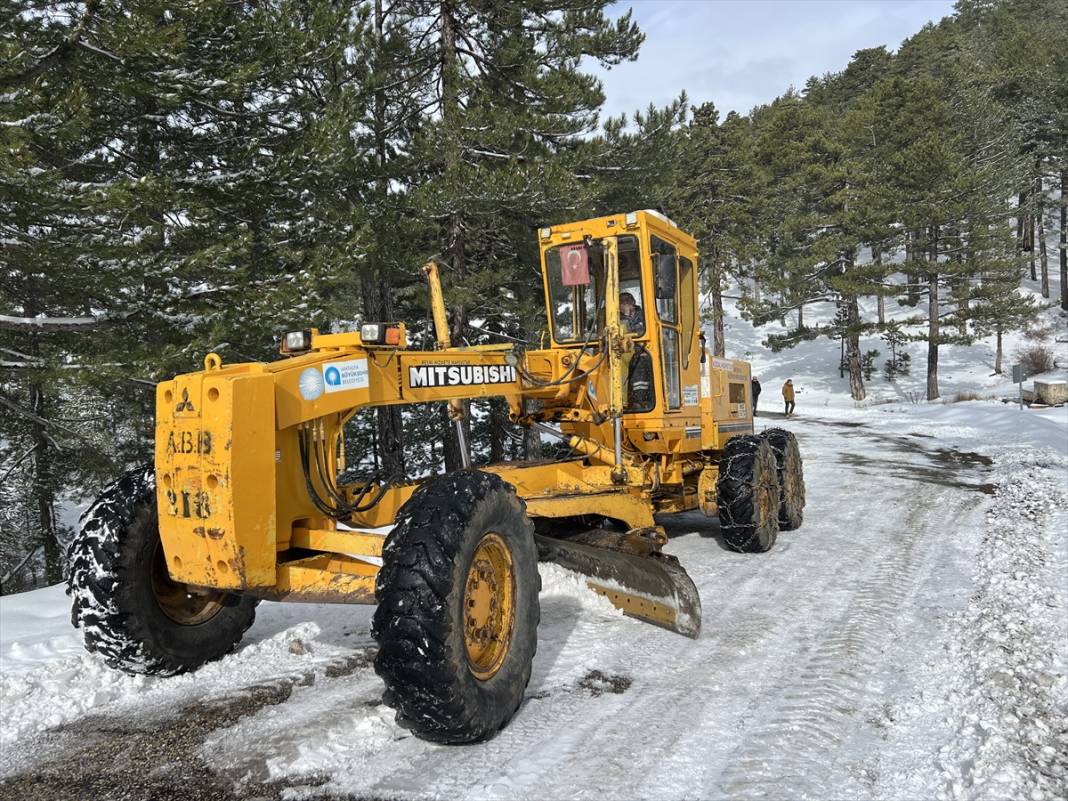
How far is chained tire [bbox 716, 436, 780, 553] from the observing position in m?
7.09

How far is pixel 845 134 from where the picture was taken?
3816 cm

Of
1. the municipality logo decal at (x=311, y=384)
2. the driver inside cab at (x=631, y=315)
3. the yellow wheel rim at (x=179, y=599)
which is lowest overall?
the yellow wheel rim at (x=179, y=599)

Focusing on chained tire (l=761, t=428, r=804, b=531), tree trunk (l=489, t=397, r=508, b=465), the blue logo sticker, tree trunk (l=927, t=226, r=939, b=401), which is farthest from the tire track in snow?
tree trunk (l=927, t=226, r=939, b=401)

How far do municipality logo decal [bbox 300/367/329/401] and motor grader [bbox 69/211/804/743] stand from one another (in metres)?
0.01

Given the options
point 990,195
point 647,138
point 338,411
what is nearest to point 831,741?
point 338,411

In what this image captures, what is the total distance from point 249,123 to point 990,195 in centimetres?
3332

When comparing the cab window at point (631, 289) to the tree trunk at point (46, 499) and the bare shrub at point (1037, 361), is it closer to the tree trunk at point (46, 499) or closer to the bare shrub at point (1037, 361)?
the tree trunk at point (46, 499)

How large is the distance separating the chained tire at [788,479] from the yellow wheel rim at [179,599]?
577 cm

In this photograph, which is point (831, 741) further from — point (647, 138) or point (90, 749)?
point (647, 138)

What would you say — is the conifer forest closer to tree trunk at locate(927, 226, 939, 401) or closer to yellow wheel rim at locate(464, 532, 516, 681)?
Answer: yellow wheel rim at locate(464, 532, 516, 681)

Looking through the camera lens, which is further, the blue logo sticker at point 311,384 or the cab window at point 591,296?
the cab window at point 591,296

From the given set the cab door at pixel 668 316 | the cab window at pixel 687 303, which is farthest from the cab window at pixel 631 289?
the cab window at pixel 687 303

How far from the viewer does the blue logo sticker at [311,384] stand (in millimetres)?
3596

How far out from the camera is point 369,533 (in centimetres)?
432
